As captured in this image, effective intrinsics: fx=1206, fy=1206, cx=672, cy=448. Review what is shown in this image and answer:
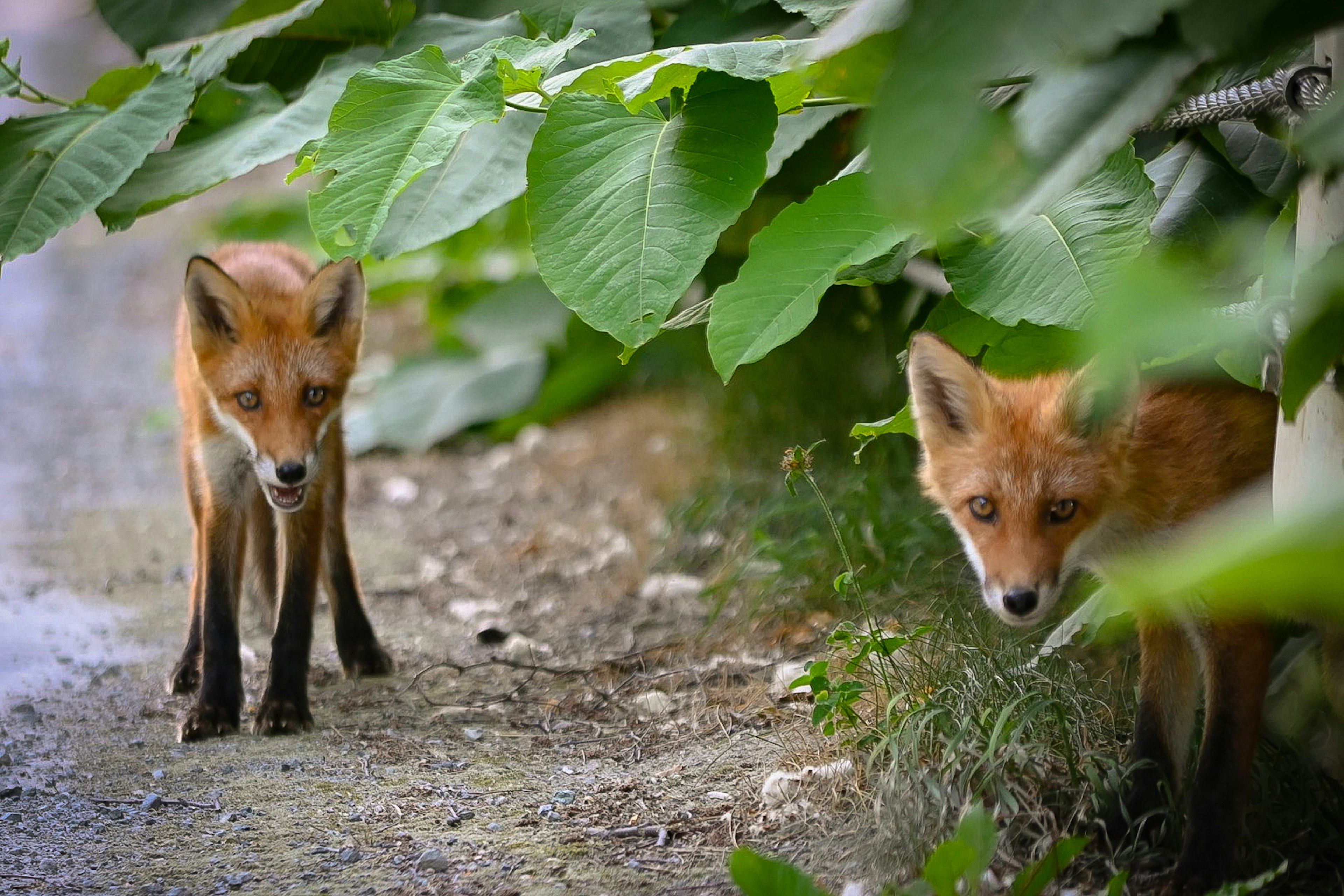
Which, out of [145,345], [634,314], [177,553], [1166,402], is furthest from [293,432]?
[145,345]

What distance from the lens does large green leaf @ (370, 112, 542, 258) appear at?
2973mm

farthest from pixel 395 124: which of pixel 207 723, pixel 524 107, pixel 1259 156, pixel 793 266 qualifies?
pixel 1259 156

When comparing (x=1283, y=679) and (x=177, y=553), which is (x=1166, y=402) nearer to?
(x=1283, y=679)

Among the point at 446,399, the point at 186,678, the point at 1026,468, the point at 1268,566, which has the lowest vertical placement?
the point at 446,399

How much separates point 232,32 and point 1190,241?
2649 mm

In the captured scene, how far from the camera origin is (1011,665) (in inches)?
109

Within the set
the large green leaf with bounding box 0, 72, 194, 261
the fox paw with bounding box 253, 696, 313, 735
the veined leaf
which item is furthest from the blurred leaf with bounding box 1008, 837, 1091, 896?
the large green leaf with bounding box 0, 72, 194, 261

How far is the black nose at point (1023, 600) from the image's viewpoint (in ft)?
7.86

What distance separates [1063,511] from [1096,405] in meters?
0.23

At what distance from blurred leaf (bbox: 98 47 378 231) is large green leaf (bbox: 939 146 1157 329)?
1.58 metres

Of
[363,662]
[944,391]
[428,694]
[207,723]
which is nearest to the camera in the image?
[944,391]

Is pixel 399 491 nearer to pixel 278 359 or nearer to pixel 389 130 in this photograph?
pixel 278 359

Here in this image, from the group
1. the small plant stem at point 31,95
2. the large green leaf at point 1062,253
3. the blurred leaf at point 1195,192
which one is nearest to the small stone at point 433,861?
the large green leaf at point 1062,253

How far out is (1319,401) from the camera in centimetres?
203
